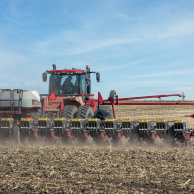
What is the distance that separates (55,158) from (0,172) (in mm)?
1602

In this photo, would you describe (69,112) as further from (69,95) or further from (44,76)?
(44,76)

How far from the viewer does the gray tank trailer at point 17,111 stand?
416 inches

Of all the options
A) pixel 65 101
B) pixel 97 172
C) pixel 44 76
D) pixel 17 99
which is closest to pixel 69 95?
pixel 65 101

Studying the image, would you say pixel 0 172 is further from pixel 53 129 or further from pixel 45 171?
pixel 53 129

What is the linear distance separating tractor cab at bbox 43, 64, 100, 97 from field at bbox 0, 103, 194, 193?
5.13m

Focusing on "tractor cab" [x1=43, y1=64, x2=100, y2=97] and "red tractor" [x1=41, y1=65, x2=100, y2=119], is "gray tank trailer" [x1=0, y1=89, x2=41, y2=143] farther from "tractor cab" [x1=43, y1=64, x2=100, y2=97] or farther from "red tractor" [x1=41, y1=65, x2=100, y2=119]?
"tractor cab" [x1=43, y1=64, x2=100, y2=97]

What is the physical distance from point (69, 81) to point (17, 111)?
125 inches

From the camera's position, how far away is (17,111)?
10.6 meters

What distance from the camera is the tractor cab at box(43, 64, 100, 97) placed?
1285 centimetres

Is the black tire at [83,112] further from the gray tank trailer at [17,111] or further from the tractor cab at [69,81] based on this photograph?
the gray tank trailer at [17,111]

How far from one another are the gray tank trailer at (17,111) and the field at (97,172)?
260 centimetres

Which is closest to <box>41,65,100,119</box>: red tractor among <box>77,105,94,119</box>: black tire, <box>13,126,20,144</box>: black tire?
<box>77,105,94,119</box>: black tire

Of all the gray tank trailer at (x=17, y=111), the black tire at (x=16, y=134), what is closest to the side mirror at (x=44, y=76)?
the gray tank trailer at (x=17, y=111)

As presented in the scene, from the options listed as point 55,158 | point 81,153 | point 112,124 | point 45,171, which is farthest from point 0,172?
point 112,124
